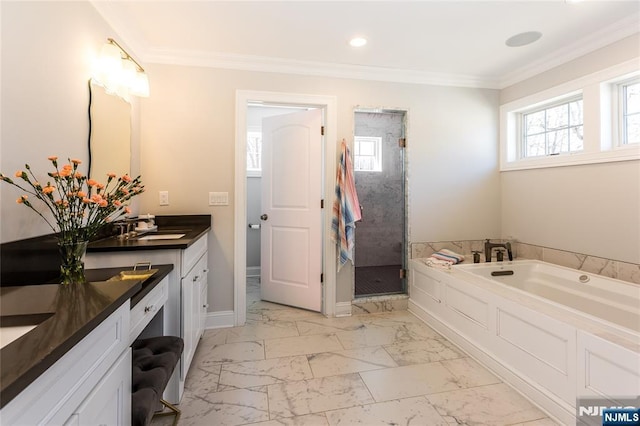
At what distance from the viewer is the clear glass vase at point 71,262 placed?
1.20 m

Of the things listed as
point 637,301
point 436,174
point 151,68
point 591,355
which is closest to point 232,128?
point 151,68

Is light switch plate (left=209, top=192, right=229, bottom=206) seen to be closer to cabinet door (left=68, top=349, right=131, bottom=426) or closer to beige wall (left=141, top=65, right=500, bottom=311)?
beige wall (left=141, top=65, right=500, bottom=311)

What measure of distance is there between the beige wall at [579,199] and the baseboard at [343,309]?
1912mm

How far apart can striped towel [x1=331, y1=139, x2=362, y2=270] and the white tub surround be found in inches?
30.7

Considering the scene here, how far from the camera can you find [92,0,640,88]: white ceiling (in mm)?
1970

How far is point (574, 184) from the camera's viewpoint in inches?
99.9

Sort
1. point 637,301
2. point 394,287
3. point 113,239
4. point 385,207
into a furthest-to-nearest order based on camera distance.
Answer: point 385,207 → point 394,287 → point 637,301 → point 113,239

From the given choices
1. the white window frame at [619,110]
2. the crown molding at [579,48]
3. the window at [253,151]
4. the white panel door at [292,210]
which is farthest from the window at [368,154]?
the white window frame at [619,110]

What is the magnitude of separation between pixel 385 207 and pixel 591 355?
3.39 metres

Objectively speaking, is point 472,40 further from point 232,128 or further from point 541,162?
point 232,128

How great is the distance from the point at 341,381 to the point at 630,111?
2917 mm

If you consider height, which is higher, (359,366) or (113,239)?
(113,239)

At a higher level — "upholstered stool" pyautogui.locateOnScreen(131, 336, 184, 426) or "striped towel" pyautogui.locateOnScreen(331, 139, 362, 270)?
"striped towel" pyautogui.locateOnScreen(331, 139, 362, 270)

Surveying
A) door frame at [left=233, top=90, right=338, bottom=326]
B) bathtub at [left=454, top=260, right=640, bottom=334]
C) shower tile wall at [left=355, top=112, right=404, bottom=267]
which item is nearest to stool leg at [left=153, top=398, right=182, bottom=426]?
door frame at [left=233, top=90, right=338, bottom=326]
